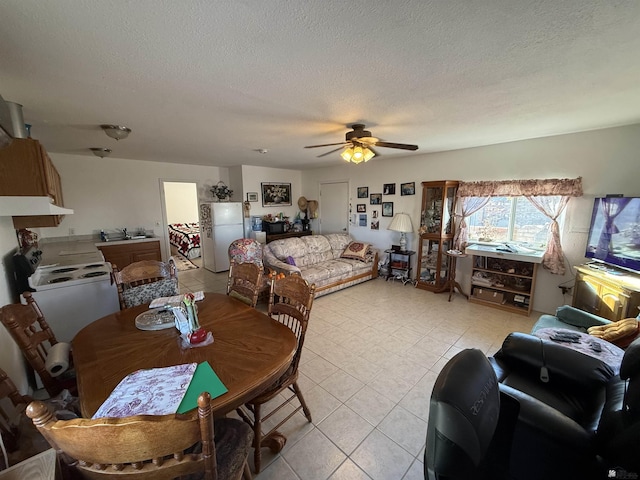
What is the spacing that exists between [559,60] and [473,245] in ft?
9.69

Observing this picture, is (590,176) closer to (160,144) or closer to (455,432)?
(455,432)

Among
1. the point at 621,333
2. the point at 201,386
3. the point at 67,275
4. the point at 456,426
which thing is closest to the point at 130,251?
the point at 67,275

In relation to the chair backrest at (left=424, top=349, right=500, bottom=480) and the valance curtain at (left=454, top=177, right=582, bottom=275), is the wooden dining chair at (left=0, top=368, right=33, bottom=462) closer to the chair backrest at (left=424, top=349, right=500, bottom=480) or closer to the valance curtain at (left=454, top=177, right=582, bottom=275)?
the chair backrest at (left=424, top=349, right=500, bottom=480)

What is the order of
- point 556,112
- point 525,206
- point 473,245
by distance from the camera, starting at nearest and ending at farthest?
point 556,112
point 525,206
point 473,245

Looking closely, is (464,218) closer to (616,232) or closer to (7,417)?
(616,232)

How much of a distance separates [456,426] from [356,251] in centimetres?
424

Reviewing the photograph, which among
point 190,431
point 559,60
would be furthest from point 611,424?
point 559,60

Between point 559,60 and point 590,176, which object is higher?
point 559,60

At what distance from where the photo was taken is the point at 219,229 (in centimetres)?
537

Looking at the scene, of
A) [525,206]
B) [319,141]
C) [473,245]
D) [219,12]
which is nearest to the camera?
[219,12]

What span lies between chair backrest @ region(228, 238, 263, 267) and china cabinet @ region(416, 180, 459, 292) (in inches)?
113

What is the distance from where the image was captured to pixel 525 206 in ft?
12.0

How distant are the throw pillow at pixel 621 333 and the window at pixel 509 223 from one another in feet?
6.84

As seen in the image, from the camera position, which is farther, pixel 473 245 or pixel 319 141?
pixel 473 245
